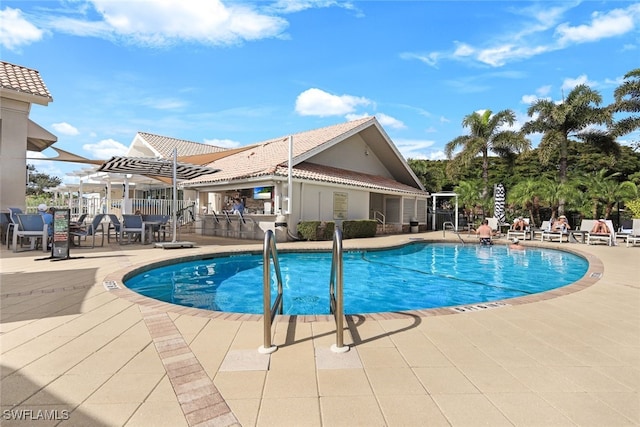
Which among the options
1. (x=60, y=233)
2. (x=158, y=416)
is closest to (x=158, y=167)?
(x=60, y=233)

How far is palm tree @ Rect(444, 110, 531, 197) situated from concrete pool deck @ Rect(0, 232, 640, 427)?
22.2 m

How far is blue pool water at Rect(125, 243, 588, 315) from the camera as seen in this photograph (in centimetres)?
719

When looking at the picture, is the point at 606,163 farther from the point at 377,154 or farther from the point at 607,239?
the point at 377,154

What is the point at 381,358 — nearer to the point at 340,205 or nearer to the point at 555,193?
the point at 340,205

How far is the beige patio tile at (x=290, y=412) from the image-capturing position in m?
2.25

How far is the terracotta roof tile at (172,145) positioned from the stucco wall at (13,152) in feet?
32.6

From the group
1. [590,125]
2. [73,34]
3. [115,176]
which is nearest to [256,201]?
[115,176]

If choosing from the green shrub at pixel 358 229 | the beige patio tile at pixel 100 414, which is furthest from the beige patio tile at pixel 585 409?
the green shrub at pixel 358 229

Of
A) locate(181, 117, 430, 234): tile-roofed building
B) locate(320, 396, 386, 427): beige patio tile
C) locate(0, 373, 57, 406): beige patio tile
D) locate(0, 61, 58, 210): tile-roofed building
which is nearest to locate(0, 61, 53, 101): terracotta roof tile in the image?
locate(0, 61, 58, 210): tile-roofed building

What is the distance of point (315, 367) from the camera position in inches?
121

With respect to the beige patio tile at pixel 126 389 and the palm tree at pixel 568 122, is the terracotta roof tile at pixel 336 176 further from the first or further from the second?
the beige patio tile at pixel 126 389

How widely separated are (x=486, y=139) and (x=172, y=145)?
24.2 m

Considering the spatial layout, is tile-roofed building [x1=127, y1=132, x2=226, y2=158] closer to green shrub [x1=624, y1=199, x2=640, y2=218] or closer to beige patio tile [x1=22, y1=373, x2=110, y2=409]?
beige patio tile [x1=22, y1=373, x2=110, y2=409]

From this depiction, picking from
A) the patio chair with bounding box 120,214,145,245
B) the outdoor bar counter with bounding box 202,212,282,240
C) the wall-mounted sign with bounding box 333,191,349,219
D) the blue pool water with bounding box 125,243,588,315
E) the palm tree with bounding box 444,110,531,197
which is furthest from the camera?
the palm tree with bounding box 444,110,531,197
